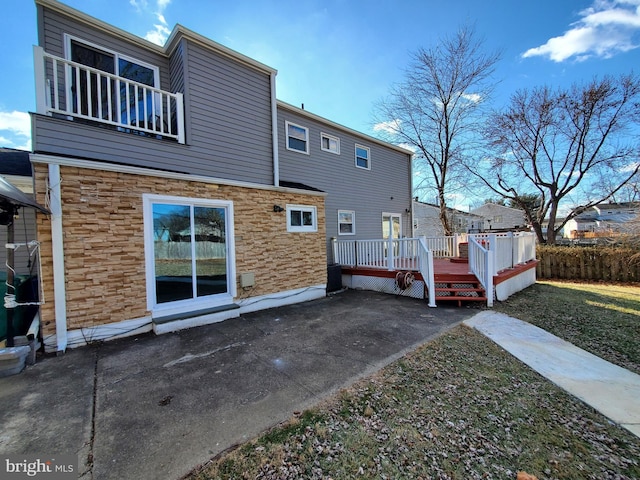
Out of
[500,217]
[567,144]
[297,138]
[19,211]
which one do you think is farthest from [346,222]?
[500,217]

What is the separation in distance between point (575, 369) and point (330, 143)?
9.46 meters

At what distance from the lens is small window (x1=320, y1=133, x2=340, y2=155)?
33.7 ft

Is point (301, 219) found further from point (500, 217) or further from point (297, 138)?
point (500, 217)

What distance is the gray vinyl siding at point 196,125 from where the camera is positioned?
16.2 feet

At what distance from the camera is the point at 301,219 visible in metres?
7.35

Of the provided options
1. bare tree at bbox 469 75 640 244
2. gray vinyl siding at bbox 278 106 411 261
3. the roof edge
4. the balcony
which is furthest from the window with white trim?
bare tree at bbox 469 75 640 244

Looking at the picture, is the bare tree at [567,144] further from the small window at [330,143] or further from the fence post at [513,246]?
the small window at [330,143]

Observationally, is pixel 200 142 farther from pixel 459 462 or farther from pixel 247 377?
pixel 459 462

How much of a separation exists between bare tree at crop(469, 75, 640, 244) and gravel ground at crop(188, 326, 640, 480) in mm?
18181

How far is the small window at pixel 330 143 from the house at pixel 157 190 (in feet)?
6.39

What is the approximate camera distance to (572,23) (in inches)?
382

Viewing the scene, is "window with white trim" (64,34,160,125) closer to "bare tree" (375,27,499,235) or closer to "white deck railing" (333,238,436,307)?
"white deck railing" (333,238,436,307)

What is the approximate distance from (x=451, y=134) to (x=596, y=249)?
8637mm

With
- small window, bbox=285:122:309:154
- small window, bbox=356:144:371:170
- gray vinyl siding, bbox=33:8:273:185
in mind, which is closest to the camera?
gray vinyl siding, bbox=33:8:273:185
